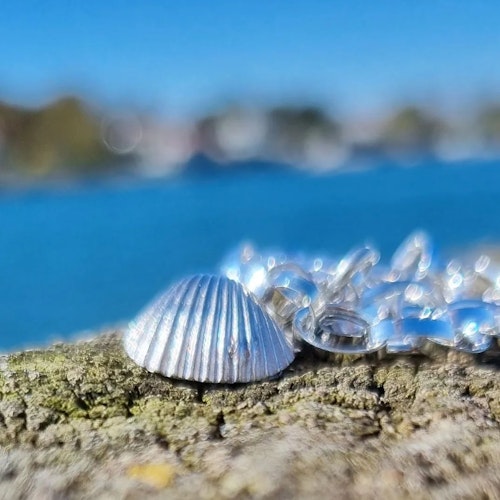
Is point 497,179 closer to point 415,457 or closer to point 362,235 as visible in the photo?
point 362,235

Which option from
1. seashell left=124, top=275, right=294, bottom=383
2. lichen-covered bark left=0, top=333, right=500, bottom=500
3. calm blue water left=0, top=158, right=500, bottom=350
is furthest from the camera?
calm blue water left=0, top=158, right=500, bottom=350

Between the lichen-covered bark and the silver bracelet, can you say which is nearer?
the lichen-covered bark

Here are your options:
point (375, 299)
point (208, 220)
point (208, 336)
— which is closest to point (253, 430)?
point (208, 336)

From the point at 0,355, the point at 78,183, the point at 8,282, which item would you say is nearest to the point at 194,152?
the point at 78,183

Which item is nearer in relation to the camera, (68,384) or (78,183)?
(68,384)

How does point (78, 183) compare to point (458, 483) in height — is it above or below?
above

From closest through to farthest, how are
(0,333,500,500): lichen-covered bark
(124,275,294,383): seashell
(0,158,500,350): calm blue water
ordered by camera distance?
1. (0,333,500,500): lichen-covered bark
2. (124,275,294,383): seashell
3. (0,158,500,350): calm blue water

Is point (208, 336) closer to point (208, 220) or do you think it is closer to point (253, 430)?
point (253, 430)
